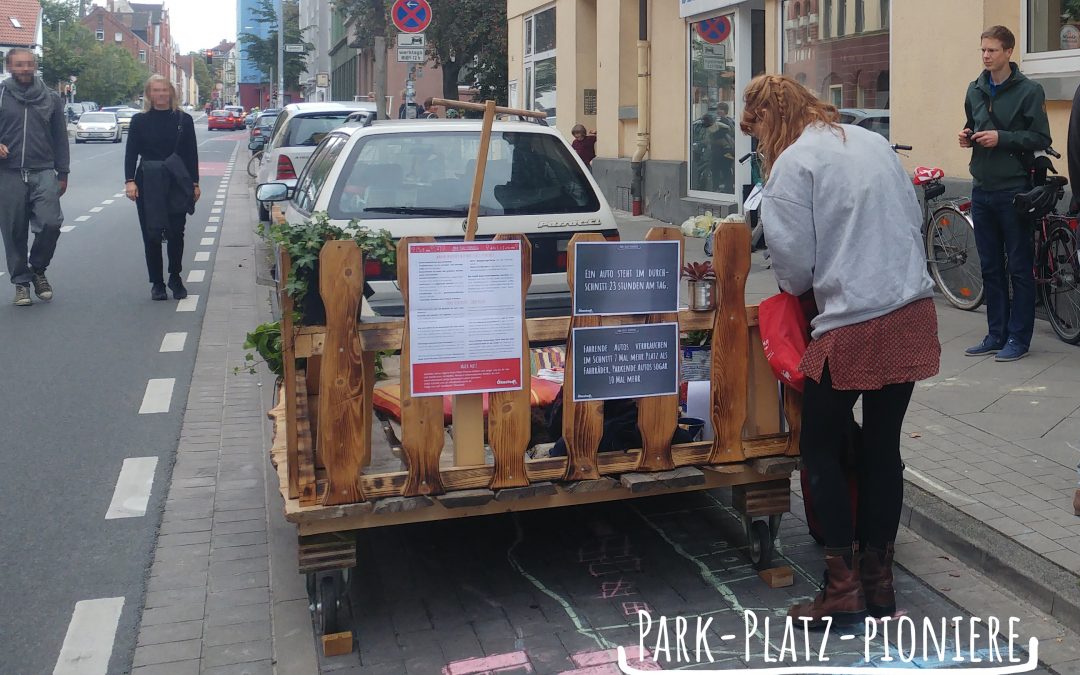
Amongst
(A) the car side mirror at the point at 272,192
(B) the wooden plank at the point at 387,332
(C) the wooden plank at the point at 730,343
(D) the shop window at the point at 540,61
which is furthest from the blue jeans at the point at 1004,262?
(D) the shop window at the point at 540,61

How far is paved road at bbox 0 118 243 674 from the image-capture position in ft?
14.1

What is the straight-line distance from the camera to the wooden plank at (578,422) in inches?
163

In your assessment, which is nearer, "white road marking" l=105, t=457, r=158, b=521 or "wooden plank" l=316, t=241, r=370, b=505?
"wooden plank" l=316, t=241, r=370, b=505

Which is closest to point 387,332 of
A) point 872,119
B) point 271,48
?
point 872,119

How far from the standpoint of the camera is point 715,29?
53.1 feet

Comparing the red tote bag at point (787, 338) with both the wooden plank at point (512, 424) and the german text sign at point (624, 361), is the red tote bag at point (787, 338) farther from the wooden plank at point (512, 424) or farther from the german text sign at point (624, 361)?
the wooden plank at point (512, 424)

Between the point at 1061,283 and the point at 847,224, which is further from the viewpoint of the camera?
the point at 1061,283

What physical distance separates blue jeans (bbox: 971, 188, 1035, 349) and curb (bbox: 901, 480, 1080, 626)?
287 cm

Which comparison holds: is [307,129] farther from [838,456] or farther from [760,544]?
[838,456]

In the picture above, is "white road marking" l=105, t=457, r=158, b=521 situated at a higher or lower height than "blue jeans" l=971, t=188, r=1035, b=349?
lower

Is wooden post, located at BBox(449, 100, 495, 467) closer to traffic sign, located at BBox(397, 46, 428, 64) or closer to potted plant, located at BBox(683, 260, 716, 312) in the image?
potted plant, located at BBox(683, 260, 716, 312)

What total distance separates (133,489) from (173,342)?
365 centimetres

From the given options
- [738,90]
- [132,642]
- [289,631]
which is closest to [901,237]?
[289,631]

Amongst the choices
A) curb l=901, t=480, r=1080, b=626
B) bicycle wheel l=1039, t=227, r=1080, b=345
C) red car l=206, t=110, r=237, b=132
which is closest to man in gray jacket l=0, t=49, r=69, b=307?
bicycle wheel l=1039, t=227, r=1080, b=345
